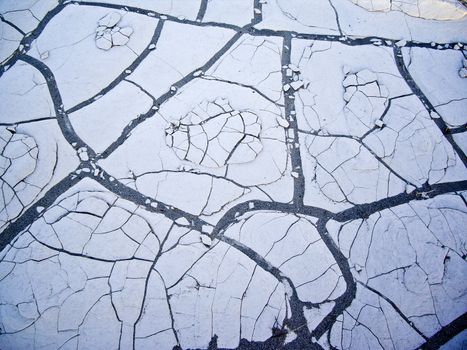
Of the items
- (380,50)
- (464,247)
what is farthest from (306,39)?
(464,247)

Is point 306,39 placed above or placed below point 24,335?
above

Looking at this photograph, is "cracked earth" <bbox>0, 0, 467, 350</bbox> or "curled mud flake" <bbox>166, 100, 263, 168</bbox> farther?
"curled mud flake" <bbox>166, 100, 263, 168</bbox>

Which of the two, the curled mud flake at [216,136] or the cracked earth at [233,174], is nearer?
the cracked earth at [233,174]

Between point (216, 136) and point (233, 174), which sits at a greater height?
point (216, 136)

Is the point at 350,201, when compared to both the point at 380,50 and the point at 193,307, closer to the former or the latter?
the point at 193,307
